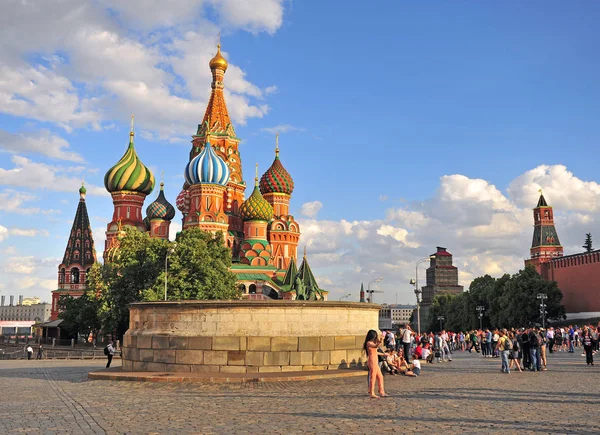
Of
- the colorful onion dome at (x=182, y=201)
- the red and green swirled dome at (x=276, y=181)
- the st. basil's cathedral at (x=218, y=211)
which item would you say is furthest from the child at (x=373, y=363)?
the red and green swirled dome at (x=276, y=181)

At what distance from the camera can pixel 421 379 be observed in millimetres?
18016

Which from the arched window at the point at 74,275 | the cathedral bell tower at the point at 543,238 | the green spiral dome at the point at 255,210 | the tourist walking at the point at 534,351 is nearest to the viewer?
the tourist walking at the point at 534,351

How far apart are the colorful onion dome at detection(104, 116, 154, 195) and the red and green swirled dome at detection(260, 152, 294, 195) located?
50.5ft

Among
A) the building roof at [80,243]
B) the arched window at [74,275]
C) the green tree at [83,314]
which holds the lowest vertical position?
the green tree at [83,314]

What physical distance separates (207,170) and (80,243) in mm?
27274

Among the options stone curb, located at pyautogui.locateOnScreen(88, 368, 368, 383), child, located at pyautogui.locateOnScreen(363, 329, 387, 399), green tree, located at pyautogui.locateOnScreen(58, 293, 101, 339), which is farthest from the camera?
green tree, located at pyautogui.locateOnScreen(58, 293, 101, 339)

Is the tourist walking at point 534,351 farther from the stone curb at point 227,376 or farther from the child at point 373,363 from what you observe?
the child at point 373,363

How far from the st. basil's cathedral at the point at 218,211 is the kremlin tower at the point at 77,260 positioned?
130 mm

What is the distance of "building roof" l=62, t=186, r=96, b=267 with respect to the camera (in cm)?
8350

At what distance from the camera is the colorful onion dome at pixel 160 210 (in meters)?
75.5

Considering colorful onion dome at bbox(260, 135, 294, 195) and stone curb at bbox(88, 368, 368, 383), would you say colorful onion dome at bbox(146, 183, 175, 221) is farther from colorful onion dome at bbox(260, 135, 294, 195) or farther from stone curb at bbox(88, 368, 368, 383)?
stone curb at bbox(88, 368, 368, 383)

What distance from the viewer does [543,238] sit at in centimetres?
9662

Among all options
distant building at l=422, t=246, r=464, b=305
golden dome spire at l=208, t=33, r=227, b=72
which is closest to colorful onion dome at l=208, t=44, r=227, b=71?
golden dome spire at l=208, t=33, r=227, b=72

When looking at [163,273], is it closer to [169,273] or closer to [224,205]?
[169,273]
